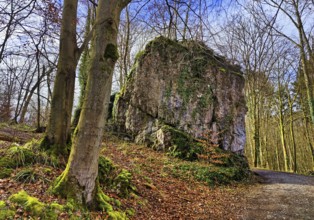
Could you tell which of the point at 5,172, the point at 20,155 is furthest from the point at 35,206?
the point at 20,155

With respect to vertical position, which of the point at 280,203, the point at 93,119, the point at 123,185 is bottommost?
the point at 280,203

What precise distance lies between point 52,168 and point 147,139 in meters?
6.79

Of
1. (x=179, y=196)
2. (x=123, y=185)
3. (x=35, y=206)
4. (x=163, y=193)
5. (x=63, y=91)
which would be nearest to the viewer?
(x=35, y=206)

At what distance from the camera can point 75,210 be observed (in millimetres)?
2799

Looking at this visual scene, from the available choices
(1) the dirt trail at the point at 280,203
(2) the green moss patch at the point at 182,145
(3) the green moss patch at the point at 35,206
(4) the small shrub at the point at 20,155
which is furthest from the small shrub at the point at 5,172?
(2) the green moss patch at the point at 182,145

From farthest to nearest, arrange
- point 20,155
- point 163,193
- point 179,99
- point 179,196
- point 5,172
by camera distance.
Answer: point 179,99 < point 179,196 < point 163,193 < point 20,155 < point 5,172

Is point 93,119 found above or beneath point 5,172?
above

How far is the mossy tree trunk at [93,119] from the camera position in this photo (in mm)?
2949

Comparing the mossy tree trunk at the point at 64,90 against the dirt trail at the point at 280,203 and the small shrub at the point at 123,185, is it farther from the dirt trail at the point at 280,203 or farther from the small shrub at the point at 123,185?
the dirt trail at the point at 280,203

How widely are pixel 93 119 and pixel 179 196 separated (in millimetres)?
3594

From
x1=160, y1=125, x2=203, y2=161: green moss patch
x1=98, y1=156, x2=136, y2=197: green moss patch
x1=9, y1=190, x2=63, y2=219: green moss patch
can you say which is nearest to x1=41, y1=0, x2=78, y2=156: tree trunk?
x1=98, y1=156, x2=136, y2=197: green moss patch

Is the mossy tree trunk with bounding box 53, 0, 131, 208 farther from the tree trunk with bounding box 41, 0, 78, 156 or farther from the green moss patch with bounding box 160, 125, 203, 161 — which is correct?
the green moss patch with bounding box 160, 125, 203, 161

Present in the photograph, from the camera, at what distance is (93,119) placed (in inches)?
116

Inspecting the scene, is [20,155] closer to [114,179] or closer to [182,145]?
[114,179]
